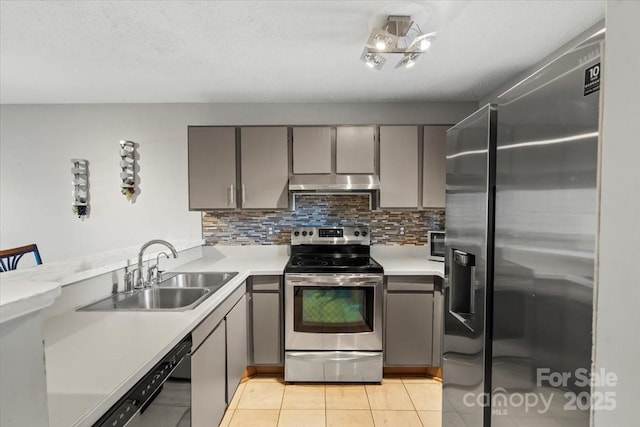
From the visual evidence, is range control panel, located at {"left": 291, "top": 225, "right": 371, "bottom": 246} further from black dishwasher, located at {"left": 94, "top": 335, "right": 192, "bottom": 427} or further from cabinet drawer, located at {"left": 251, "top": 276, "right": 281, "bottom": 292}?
black dishwasher, located at {"left": 94, "top": 335, "right": 192, "bottom": 427}

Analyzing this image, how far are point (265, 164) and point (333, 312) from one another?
4.45 feet

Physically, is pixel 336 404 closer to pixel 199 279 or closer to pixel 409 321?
pixel 409 321

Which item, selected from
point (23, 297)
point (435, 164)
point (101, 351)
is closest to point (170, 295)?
point (101, 351)

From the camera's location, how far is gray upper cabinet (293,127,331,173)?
280 centimetres

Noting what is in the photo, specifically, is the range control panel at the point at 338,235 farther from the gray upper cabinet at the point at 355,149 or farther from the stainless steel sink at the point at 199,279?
the stainless steel sink at the point at 199,279

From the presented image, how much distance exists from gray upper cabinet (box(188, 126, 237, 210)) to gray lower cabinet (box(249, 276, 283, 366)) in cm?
75

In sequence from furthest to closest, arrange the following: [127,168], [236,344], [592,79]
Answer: [127,168] → [236,344] → [592,79]

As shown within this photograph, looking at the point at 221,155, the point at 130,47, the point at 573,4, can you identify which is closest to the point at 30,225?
the point at 221,155

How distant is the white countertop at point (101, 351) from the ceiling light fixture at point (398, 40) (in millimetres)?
1651

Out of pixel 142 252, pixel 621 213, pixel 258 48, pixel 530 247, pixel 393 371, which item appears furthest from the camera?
pixel 393 371

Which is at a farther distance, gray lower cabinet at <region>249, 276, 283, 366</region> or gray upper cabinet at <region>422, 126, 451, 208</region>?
gray upper cabinet at <region>422, 126, 451, 208</region>

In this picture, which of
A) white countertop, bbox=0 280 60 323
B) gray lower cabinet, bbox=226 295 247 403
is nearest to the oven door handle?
gray lower cabinet, bbox=226 295 247 403

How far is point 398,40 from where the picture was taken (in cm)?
180

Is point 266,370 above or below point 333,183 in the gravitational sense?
below
